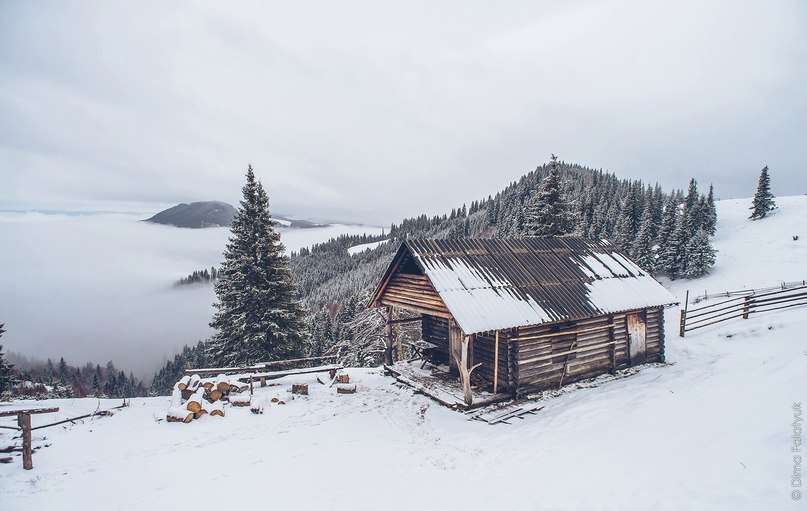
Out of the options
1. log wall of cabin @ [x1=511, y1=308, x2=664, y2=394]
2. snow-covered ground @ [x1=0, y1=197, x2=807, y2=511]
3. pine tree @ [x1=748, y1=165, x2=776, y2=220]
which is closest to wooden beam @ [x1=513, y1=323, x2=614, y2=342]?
log wall of cabin @ [x1=511, y1=308, x2=664, y2=394]

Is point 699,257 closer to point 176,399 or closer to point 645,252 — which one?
point 645,252

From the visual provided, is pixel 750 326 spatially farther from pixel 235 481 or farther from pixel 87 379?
pixel 87 379

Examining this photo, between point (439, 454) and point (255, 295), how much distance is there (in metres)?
13.6

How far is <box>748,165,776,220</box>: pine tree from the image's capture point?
57.5 m

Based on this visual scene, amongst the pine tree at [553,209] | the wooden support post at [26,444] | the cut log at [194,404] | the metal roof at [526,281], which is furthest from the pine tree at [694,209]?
the wooden support post at [26,444]

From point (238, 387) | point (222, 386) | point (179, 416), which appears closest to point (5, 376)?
point (222, 386)

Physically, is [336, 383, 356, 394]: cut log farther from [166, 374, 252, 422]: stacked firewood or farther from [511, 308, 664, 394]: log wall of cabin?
[511, 308, 664, 394]: log wall of cabin

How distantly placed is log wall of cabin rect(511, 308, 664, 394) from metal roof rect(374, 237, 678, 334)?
3.13 ft

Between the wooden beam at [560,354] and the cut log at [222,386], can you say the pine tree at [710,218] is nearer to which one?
the wooden beam at [560,354]

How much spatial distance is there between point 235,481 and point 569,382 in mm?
12535

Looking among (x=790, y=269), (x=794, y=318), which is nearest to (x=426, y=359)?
(x=794, y=318)

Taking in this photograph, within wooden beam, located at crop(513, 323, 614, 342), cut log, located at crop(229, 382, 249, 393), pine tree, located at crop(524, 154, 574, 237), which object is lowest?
cut log, located at crop(229, 382, 249, 393)

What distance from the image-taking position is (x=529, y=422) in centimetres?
1160

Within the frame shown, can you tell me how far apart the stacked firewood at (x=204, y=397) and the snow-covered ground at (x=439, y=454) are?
42cm
